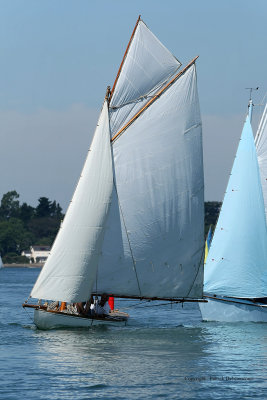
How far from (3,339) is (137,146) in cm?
1046

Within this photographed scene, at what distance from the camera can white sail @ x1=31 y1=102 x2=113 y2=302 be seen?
42.5m

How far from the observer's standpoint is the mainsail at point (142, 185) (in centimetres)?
4356

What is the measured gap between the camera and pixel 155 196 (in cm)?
4456

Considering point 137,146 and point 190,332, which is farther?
point 190,332

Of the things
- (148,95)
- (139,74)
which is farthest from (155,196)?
(139,74)

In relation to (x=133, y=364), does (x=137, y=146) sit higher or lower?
higher

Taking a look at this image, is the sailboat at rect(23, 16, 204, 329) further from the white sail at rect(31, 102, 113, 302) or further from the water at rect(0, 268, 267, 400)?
the water at rect(0, 268, 267, 400)

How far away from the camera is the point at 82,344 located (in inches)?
1586

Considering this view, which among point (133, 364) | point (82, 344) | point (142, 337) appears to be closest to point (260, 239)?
point (142, 337)

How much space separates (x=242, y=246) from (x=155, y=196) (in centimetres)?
777

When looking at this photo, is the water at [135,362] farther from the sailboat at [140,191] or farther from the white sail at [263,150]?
the white sail at [263,150]

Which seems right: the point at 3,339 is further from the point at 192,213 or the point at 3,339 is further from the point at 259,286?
the point at 259,286

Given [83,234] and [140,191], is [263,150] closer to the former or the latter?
[140,191]

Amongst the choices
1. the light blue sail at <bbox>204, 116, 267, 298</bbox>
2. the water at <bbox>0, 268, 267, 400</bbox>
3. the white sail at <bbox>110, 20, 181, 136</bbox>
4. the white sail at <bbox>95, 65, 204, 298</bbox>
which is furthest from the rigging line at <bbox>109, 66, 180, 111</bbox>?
the water at <bbox>0, 268, 267, 400</bbox>
